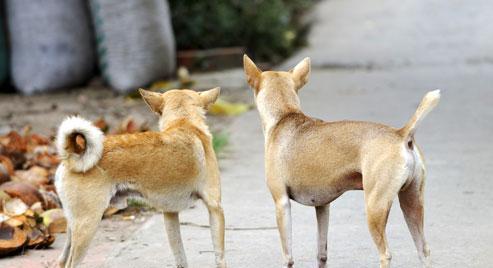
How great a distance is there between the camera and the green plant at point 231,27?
46.6ft

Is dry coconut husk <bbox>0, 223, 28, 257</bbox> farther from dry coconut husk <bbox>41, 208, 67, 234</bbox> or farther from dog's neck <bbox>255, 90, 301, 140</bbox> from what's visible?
dog's neck <bbox>255, 90, 301, 140</bbox>

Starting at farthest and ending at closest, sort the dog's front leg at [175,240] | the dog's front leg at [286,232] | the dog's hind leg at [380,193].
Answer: the dog's front leg at [175,240], the dog's front leg at [286,232], the dog's hind leg at [380,193]

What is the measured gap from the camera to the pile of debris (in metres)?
6.17

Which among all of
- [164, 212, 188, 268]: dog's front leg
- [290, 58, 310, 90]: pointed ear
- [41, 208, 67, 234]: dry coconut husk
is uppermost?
[290, 58, 310, 90]: pointed ear

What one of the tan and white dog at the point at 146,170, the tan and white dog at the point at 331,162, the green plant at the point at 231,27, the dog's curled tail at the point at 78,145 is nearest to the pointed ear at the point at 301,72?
the tan and white dog at the point at 331,162

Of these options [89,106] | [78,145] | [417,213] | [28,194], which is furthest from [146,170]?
[89,106]

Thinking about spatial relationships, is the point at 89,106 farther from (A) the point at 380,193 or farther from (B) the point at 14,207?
(A) the point at 380,193

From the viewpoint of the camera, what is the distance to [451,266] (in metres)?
5.52

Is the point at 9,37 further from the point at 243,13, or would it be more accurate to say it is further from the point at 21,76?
the point at 243,13

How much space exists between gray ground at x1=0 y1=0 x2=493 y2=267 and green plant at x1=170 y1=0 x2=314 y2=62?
660 mm

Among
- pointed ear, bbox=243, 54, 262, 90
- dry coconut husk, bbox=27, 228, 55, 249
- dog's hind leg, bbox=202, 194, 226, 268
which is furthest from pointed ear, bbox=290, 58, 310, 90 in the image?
dry coconut husk, bbox=27, 228, 55, 249

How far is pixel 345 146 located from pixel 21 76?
8324 millimetres

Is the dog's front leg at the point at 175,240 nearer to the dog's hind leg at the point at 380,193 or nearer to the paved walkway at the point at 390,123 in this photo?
the paved walkway at the point at 390,123

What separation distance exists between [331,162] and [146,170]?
102cm
